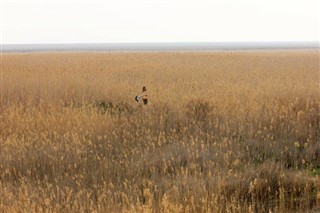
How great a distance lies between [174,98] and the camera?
27.7ft

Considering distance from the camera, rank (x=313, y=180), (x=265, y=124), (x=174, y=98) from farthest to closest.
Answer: (x=174, y=98)
(x=265, y=124)
(x=313, y=180)

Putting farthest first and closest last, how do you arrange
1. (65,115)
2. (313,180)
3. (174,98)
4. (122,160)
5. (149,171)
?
(174,98)
(65,115)
(122,160)
(149,171)
(313,180)

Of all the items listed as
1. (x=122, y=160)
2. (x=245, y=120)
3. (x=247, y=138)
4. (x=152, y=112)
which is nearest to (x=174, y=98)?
(x=152, y=112)

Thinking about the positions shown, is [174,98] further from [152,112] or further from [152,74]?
[152,74]

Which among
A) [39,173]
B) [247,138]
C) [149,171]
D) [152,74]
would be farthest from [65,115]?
[152,74]

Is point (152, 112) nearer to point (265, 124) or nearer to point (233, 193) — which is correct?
point (265, 124)

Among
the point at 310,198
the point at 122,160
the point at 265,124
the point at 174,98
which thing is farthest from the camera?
the point at 174,98

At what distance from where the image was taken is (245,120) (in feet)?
21.4

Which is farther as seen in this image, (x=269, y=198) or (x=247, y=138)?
(x=247, y=138)

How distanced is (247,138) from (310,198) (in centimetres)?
204

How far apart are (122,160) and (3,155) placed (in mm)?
1745

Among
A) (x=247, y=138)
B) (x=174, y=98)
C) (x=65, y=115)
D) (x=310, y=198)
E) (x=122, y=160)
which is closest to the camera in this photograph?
(x=310, y=198)

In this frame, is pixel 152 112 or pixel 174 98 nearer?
pixel 152 112

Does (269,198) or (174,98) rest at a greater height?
(174,98)
